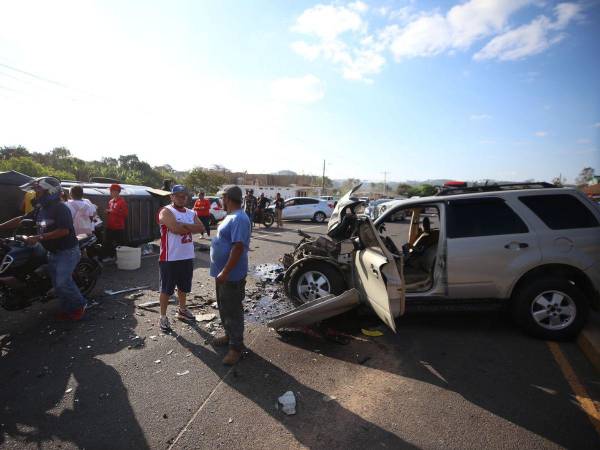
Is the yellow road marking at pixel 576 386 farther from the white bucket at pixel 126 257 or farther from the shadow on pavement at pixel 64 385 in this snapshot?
the white bucket at pixel 126 257

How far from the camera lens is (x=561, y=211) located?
407 cm

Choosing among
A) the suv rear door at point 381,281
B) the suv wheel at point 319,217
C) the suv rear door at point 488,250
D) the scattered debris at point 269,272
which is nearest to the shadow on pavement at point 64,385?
the suv rear door at point 381,281

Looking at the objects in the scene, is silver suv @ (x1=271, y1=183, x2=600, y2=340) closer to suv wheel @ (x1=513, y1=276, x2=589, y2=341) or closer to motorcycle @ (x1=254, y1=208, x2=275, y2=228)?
suv wheel @ (x1=513, y1=276, x2=589, y2=341)

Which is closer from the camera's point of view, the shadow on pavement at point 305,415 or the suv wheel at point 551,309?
the shadow on pavement at point 305,415

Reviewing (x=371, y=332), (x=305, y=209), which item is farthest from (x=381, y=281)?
(x=305, y=209)

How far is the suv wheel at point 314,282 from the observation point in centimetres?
466

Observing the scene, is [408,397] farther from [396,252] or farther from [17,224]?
[17,224]

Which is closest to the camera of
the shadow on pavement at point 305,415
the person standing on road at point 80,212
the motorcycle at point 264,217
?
the shadow on pavement at point 305,415

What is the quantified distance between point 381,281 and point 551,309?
2289 mm

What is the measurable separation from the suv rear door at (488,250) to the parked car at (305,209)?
56.4 feet

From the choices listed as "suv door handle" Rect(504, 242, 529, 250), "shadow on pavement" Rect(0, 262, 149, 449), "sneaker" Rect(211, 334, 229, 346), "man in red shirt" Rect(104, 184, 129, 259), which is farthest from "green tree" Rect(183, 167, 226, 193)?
"suv door handle" Rect(504, 242, 529, 250)

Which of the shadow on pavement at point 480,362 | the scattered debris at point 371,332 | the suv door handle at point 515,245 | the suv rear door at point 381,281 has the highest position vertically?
the suv door handle at point 515,245

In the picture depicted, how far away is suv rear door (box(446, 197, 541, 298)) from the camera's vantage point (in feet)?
13.2

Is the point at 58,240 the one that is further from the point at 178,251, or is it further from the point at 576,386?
the point at 576,386
